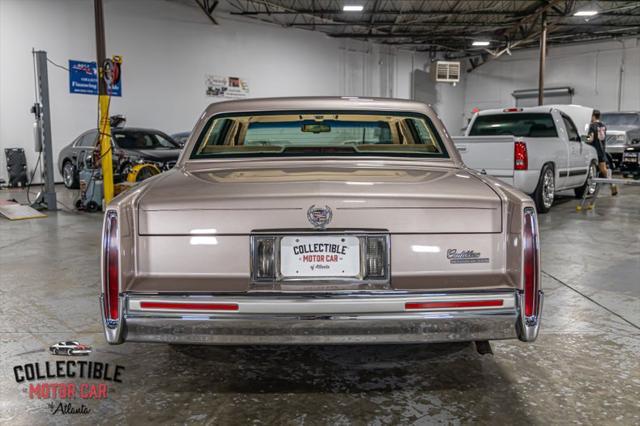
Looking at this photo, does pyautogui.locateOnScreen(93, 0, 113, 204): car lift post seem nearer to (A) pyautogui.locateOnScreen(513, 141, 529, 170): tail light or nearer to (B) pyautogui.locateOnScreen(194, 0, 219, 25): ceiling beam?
(A) pyautogui.locateOnScreen(513, 141, 529, 170): tail light

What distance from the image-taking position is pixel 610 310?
3889 millimetres

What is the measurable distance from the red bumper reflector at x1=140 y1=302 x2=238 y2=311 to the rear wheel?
11.6m

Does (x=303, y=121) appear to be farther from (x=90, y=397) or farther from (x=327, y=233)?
(x=90, y=397)

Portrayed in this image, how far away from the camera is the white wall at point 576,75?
23.0 metres

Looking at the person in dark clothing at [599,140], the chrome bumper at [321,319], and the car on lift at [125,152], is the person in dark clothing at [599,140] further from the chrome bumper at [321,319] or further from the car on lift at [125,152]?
the chrome bumper at [321,319]

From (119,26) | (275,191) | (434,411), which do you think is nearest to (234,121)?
(275,191)

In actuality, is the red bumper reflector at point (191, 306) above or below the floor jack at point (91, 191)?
above

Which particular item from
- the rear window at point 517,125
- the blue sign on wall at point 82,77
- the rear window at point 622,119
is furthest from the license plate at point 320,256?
the rear window at point 622,119

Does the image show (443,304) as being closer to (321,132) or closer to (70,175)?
(321,132)

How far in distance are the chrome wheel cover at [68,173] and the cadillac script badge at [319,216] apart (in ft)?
39.0

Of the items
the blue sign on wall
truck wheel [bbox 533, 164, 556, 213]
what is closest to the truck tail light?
truck wheel [bbox 533, 164, 556, 213]

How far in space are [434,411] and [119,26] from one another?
593 inches

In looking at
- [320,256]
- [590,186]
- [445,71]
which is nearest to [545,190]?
[590,186]

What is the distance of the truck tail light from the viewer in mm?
2215
